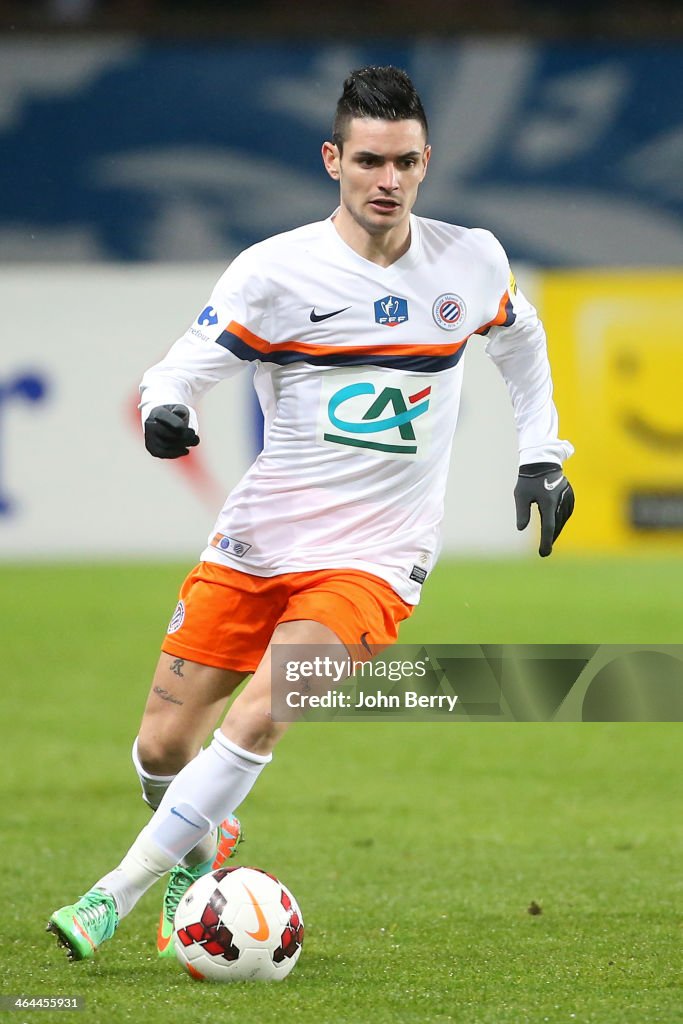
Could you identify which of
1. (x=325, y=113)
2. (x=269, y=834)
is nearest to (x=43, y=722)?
(x=269, y=834)

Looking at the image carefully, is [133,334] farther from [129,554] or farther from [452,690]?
[452,690]

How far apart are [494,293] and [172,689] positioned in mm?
1332

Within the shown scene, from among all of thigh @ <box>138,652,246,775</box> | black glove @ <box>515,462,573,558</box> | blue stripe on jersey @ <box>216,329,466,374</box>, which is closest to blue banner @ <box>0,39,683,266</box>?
black glove @ <box>515,462,573,558</box>

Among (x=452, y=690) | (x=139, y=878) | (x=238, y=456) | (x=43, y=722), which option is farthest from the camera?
(x=238, y=456)

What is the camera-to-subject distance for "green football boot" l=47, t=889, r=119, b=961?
3.81 metres

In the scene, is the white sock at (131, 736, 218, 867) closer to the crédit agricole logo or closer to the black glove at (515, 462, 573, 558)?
the crédit agricole logo

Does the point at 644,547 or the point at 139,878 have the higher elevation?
the point at 139,878

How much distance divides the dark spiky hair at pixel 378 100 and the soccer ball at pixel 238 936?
74.4 inches

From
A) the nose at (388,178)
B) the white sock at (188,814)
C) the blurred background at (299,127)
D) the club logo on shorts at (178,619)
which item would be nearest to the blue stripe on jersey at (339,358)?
the nose at (388,178)

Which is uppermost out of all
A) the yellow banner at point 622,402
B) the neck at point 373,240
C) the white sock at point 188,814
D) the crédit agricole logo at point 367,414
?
the neck at point 373,240

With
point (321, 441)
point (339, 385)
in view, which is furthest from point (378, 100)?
point (321, 441)

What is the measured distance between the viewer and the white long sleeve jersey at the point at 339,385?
13.3 ft

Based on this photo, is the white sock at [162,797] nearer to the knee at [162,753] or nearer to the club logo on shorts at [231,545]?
the knee at [162,753]

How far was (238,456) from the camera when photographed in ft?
43.5
